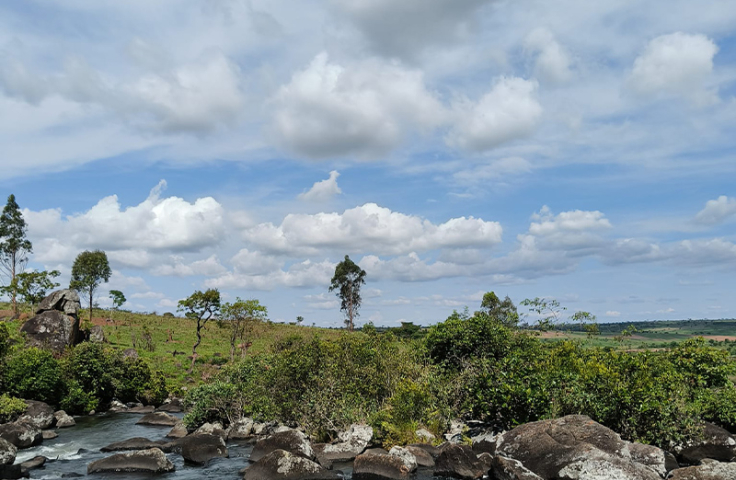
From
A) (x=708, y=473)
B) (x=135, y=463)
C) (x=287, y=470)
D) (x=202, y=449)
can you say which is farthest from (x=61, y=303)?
(x=708, y=473)

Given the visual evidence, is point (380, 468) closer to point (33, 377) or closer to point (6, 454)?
point (6, 454)

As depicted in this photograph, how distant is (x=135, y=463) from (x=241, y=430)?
415 inches

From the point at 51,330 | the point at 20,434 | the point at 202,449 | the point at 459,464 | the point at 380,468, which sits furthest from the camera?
the point at 51,330

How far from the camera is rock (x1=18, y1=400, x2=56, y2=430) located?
3900 cm

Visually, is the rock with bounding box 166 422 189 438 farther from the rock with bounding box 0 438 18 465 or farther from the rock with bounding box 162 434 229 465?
the rock with bounding box 0 438 18 465

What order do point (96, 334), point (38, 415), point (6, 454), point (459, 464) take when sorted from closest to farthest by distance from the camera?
point (459, 464)
point (6, 454)
point (38, 415)
point (96, 334)

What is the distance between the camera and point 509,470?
23094mm

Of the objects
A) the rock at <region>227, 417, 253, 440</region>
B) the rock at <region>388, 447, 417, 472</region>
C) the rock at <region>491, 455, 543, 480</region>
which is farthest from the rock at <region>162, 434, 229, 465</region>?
the rock at <region>491, 455, 543, 480</region>

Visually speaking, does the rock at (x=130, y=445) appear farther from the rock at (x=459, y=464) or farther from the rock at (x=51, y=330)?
the rock at (x=51, y=330)

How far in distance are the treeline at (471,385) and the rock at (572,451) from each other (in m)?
3.19

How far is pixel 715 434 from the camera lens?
1130 inches

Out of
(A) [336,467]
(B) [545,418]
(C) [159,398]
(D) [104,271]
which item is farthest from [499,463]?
(D) [104,271]

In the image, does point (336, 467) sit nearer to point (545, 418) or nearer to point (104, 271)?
point (545, 418)

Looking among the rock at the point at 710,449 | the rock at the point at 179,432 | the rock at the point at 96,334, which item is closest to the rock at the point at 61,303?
the rock at the point at 96,334
